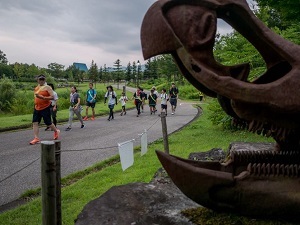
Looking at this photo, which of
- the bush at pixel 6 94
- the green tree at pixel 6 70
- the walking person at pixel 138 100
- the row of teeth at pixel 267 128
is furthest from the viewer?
the green tree at pixel 6 70

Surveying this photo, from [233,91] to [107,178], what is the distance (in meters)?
3.97

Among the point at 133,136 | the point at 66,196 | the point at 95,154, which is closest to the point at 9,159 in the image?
the point at 95,154

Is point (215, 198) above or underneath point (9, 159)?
above

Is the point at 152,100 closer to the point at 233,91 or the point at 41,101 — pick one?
the point at 41,101

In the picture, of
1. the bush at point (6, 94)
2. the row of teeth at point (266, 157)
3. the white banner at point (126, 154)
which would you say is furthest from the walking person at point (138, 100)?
the row of teeth at point (266, 157)

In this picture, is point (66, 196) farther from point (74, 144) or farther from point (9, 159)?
point (74, 144)

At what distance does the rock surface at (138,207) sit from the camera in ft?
10.1

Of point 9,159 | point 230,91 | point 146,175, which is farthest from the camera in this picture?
point 9,159

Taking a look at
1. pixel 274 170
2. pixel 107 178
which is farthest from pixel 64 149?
pixel 274 170

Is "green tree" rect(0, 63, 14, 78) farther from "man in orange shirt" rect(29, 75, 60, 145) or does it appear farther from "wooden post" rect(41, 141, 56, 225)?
"wooden post" rect(41, 141, 56, 225)

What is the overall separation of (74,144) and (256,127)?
7.30 metres

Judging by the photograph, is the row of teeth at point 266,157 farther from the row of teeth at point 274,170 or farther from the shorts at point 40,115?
the shorts at point 40,115

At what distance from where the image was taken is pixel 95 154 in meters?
8.23

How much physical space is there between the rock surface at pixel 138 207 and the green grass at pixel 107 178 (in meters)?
1.01
